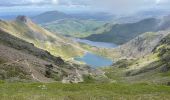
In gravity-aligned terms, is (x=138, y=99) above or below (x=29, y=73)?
below

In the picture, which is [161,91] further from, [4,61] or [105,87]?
[4,61]

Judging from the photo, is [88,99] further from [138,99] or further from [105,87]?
[105,87]

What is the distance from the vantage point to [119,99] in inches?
1453

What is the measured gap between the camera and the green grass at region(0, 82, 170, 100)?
3599 cm

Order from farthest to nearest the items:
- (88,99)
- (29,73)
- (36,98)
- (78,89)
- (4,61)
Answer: (4,61) < (29,73) < (78,89) < (88,99) < (36,98)

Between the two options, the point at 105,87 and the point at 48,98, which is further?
the point at 105,87

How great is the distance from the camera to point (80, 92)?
134ft

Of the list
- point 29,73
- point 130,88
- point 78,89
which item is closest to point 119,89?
point 130,88

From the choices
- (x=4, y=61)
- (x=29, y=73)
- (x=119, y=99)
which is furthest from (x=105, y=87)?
(x=4, y=61)

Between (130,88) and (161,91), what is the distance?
402 cm

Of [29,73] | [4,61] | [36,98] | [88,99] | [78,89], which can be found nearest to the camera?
[36,98]

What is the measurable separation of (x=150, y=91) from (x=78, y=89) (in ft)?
30.0

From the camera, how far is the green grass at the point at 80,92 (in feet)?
118

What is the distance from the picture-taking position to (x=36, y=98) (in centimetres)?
3341
